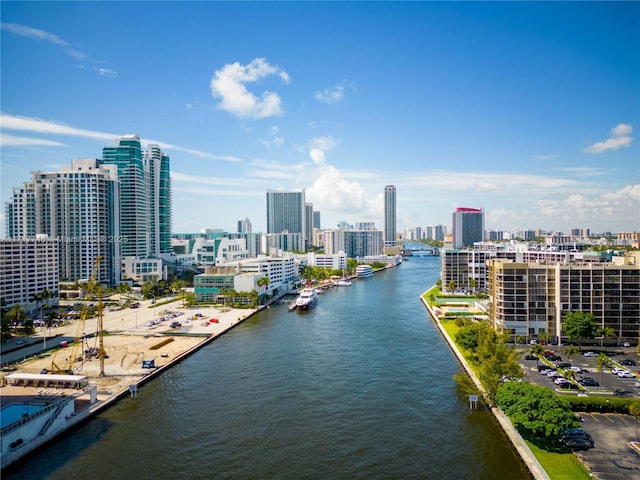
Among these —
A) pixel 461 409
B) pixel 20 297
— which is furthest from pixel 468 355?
pixel 20 297

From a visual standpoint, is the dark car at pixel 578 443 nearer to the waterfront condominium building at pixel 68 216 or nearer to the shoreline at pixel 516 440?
the shoreline at pixel 516 440

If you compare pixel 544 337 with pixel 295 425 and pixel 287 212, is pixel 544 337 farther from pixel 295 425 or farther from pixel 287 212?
pixel 287 212

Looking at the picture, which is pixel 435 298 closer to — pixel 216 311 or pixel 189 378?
pixel 216 311

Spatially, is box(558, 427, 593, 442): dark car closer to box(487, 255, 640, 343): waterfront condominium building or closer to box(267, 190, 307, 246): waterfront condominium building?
box(487, 255, 640, 343): waterfront condominium building

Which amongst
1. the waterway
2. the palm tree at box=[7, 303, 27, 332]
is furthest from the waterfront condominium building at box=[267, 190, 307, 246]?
the waterway

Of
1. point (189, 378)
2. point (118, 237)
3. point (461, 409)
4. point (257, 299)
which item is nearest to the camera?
point (461, 409)

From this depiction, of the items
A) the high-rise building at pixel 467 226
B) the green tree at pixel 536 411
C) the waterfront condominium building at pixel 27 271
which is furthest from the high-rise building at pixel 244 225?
the green tree at pixel 536 411

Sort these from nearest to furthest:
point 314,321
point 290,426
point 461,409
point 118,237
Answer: point 290,426
point 461,409
point 314,321
point 118,237
